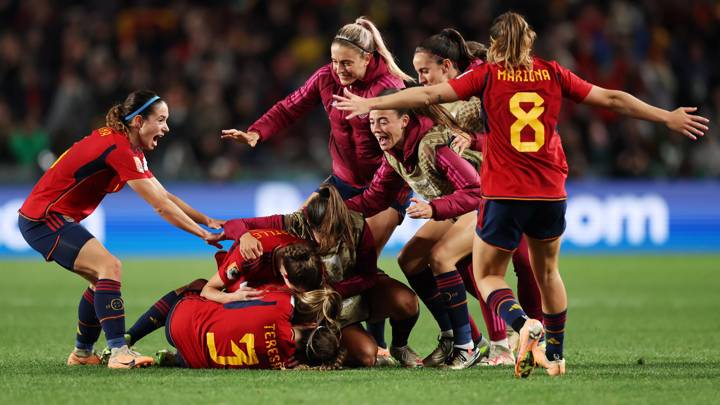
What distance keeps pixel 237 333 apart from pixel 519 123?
1855 mm

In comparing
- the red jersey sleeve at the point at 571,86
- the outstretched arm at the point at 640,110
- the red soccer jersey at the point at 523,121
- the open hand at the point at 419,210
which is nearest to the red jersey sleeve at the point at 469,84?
the red soccer jersey at the point at 523,121

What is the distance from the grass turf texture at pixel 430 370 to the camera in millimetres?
5414

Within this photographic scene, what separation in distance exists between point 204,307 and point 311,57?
10.8 m

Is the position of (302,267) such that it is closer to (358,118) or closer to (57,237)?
(57,237)

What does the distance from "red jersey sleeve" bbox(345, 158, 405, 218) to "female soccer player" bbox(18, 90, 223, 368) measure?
3.04ft

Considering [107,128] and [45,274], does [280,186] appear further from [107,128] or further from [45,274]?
[107,128]

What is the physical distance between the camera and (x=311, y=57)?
55.4 ft

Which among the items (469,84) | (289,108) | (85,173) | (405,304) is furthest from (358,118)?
→ (85,173)

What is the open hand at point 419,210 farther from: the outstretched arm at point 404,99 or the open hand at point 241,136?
the open hand at point 241,136

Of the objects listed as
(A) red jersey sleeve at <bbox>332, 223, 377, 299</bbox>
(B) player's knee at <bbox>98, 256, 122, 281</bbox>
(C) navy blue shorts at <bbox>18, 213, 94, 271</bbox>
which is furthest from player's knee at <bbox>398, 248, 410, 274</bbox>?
(C) navy blue shorts at <bbox>18, 213, 94, 271</bbox>

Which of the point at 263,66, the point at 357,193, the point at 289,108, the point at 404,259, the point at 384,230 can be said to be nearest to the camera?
the point at 404,259

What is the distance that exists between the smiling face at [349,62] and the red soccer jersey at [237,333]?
168 cm

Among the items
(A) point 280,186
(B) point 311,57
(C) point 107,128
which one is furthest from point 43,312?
(B) point 311,57

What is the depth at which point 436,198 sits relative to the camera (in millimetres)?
6801
